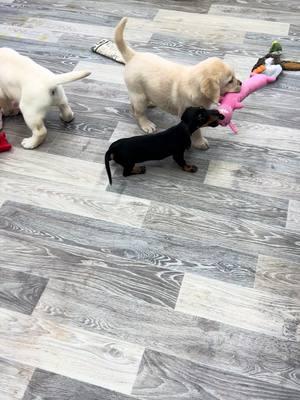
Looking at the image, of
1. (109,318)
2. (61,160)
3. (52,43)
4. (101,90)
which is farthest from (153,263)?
(52,43)

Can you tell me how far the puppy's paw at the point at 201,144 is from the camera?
1948mm

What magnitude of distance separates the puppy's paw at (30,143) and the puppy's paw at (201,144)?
30.3 inches

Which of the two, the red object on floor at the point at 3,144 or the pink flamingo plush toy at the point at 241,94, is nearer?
the pink flamingo plush toy at the point at 241,94

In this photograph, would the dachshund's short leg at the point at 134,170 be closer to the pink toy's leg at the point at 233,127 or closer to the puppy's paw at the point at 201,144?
the puppy's paw at the point at 201,144

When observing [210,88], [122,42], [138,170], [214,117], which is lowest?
[138,170]

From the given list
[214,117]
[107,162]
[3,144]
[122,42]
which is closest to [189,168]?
[214,117]

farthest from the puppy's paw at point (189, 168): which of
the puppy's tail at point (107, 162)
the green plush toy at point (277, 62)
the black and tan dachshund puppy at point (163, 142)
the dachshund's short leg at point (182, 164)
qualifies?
the green plush toy at point (277, 62)

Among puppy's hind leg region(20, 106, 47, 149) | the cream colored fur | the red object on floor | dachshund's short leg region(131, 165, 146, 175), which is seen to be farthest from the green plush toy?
the red object on floor

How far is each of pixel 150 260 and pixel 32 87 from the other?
95 cm

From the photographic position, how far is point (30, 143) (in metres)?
2.00

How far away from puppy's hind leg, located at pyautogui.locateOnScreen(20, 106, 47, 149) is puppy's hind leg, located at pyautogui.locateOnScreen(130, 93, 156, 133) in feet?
1.44

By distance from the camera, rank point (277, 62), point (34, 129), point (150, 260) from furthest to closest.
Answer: point (277, 62) < point (34, 129) < point (150, 260)

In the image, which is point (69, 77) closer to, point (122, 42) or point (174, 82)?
point (122, 42)

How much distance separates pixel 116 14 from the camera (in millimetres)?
2875
